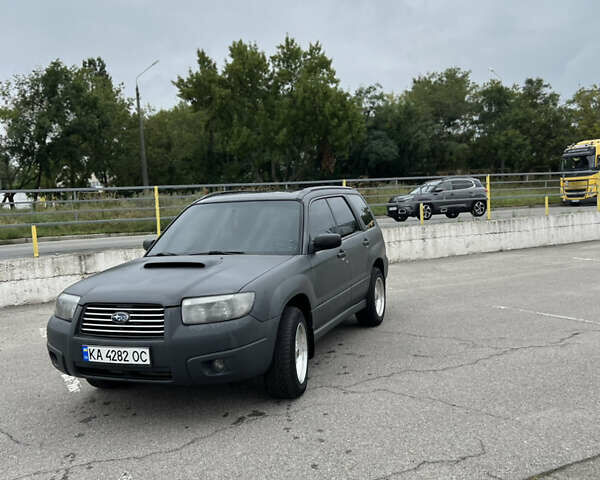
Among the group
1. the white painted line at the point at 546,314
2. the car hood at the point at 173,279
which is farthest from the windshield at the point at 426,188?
the car hood at the point at 173,279

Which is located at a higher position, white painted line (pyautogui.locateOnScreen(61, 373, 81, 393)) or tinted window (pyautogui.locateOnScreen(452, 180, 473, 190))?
tinted window (pyautogui.locateOnScreen(452, 180, 473, 190))

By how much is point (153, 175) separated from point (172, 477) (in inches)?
1934

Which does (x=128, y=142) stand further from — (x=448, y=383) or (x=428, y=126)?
(x=448, y=383)

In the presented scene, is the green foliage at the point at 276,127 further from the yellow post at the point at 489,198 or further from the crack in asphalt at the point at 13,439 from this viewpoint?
the crack in asphalt at the point at 13,439

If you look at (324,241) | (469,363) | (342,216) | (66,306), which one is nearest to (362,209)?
(342,216)

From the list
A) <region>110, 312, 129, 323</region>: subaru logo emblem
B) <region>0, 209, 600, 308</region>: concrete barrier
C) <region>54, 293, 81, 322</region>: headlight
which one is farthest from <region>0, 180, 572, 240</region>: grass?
<region>110, 312, 129, 323</region>: subaru logo emblem

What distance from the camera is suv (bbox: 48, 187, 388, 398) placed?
3791 millimetres

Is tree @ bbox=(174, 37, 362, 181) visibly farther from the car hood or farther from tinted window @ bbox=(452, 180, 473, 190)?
the car hood

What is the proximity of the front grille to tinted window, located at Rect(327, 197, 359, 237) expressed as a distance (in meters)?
2.56

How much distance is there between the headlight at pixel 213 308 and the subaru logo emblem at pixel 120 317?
390 millimetres

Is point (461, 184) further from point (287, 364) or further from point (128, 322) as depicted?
point (128, 322)

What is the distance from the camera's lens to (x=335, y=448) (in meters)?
3.46

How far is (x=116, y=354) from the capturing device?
3816 mm

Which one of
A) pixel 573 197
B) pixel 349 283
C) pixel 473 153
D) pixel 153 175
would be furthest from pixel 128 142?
pixel 349 283
